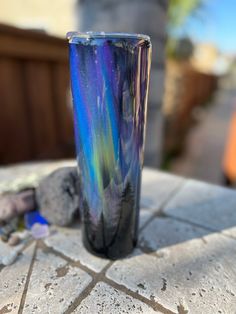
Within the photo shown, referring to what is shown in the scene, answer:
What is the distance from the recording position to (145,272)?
72cm

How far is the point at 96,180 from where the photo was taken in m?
0.67

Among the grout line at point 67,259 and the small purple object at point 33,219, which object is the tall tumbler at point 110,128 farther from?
the small purple object at point 33,219

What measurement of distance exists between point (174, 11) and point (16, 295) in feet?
15.0

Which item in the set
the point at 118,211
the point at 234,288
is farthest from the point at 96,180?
the point at 234,288

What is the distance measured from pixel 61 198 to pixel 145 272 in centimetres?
37

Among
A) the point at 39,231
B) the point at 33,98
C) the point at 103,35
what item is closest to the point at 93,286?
the point at 39,231

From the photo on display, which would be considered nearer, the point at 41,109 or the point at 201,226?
the point at 201,226

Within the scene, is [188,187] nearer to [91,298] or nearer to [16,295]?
[91,298]

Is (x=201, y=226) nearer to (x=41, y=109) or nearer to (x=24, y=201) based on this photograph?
(x=24, y=201)

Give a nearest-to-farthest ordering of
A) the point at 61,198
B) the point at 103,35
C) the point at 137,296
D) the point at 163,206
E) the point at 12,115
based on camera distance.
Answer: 1. the point at 103,35
2. the point at 137,296
3. the point at 61,198
4. the point at 163,206
5. the point at 12,115

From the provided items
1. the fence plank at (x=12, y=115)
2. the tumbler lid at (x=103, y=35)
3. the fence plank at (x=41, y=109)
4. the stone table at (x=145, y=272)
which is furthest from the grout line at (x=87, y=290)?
the fence plank at (x=41, y=109)

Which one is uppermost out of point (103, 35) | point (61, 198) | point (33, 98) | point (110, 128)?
point (103, 35)

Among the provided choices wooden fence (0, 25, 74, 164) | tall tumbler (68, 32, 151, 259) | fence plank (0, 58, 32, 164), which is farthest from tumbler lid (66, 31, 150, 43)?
fence plank (0, 58, 32, 164)

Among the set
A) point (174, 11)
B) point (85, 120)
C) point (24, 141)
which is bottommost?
point (24, 141)
